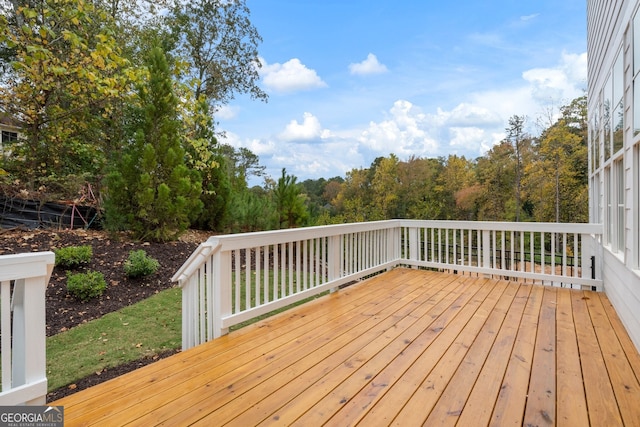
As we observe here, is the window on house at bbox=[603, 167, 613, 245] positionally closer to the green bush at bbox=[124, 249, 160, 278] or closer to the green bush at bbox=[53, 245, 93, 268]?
the green bush at bbox=[124, 249, 160, 278]

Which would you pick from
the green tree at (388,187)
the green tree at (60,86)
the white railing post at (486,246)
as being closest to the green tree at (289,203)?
the green tree at (60,86)

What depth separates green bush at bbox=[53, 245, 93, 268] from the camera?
5199 mm

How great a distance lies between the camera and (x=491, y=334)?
283 cm

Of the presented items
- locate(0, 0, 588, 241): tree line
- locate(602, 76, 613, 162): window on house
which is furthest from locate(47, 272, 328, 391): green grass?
locate(602, 76, 613, 162): window on house

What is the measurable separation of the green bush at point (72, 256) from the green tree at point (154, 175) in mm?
1168

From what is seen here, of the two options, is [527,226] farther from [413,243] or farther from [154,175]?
[154,175]

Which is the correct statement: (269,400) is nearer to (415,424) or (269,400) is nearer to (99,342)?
(415,424)

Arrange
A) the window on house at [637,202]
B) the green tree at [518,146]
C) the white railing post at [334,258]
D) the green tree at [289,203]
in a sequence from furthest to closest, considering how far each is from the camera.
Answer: the green tree at [518,146], the green tree at [289,203], the white railing post at [334,258], the window on house at [637,202]

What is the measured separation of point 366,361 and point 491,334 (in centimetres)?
123

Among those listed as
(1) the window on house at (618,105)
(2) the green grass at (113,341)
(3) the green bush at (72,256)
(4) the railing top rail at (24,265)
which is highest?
(1) the window on house at (618,105)

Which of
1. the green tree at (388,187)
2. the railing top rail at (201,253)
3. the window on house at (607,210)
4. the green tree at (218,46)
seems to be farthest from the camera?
the green tree at (388,187)

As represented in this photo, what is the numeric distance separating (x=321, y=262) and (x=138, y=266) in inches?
119

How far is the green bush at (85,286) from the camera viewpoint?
15.4 ft

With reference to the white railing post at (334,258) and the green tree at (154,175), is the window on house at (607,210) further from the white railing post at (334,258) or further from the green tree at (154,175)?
the green tree at (154,175)
